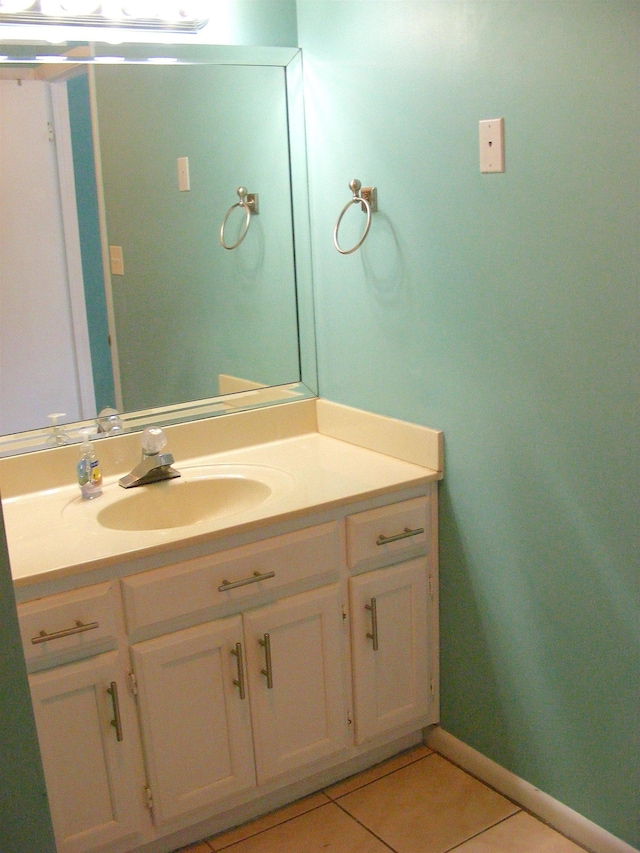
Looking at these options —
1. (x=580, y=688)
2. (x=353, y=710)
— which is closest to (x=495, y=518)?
(x=580, y=688)

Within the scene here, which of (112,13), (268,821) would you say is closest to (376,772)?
(268,821)

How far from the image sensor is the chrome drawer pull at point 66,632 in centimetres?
166

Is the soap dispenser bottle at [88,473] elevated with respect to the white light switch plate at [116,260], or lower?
lower

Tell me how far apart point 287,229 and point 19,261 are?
0.72 meters

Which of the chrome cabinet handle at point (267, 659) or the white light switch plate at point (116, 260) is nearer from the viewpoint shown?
the chrome cabinet handle at point (267, 659)

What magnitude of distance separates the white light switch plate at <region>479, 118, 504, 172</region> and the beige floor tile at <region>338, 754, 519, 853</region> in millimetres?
1392

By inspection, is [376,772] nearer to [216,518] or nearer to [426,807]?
[426,807]

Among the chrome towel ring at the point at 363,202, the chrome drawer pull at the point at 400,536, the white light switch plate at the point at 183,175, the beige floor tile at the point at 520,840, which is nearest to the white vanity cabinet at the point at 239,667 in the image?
the chrome drawer pull at the point at 400,536

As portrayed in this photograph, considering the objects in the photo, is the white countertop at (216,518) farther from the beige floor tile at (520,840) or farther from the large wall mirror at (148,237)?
the beige floor tile at (520,840)

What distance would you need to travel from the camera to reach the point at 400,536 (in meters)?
2.09

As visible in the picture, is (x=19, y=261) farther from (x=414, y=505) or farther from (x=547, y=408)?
(x=547, y=408)

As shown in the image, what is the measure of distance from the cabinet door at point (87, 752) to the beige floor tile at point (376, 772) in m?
0.53

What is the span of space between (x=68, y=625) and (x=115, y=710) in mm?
203

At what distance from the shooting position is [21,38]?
192 centimetres
